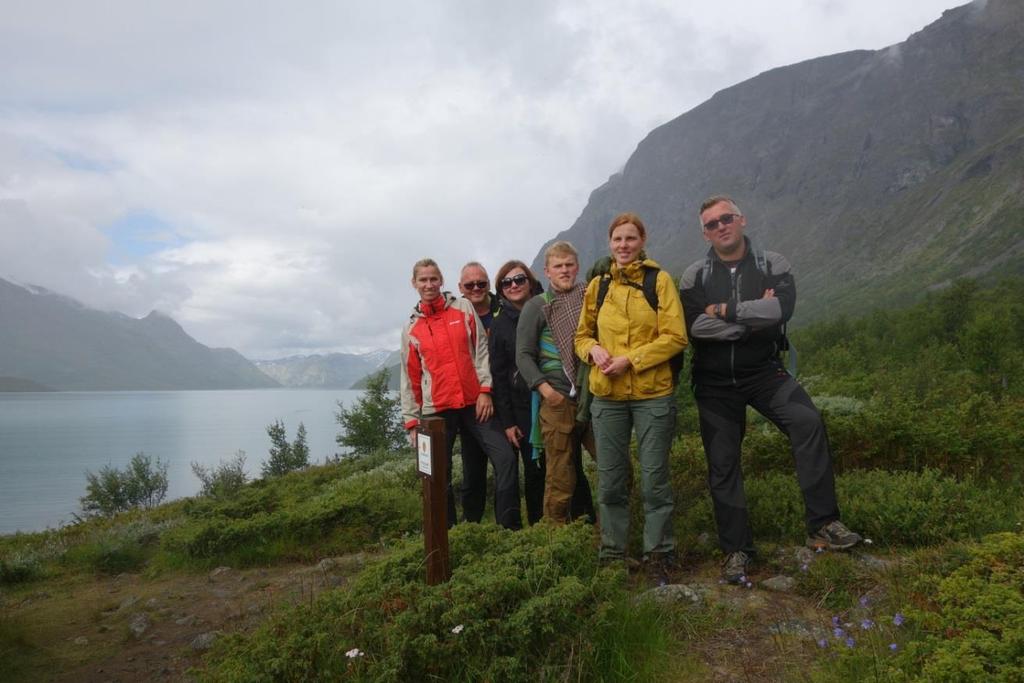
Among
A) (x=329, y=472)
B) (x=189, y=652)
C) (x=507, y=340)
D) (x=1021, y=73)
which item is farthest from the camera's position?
(x=1021, y=73)

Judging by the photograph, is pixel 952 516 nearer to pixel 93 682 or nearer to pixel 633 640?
pixel 633 640

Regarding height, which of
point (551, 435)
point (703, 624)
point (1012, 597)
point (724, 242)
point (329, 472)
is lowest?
point (329, 472)

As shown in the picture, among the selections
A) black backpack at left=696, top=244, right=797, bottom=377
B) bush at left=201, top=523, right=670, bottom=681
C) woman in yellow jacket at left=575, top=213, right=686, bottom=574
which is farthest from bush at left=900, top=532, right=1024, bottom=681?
woman in yellow jacket at left=575, top=213, right=686, bottom=574

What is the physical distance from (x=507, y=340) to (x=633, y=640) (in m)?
2.64

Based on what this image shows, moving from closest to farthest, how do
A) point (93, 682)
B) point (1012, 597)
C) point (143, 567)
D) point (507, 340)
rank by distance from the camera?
point (1012, 597) → point (93, 682) → point (507, 340) → point (143, 567)

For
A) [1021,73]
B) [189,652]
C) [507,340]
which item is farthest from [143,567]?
[1021,73]

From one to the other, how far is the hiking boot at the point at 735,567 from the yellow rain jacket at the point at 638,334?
1207mm

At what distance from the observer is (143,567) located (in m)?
7.75

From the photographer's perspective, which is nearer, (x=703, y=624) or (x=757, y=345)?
(x=703, y=624)

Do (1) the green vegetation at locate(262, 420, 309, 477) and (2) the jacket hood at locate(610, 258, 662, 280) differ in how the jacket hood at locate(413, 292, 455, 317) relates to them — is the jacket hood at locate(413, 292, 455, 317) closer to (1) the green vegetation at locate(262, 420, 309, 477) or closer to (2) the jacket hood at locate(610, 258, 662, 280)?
(2) the jacket hood at locate(610, 258, 662, 280)

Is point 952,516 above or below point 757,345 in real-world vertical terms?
below

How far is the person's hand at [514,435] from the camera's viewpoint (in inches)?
200

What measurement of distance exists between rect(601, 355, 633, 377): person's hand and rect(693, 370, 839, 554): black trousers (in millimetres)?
764

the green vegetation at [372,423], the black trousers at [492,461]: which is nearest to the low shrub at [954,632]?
the black trousers at [492,461]
